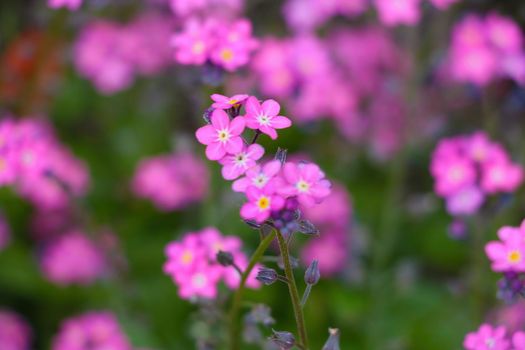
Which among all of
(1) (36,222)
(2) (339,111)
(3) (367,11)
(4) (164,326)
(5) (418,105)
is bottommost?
(4) (164,326)

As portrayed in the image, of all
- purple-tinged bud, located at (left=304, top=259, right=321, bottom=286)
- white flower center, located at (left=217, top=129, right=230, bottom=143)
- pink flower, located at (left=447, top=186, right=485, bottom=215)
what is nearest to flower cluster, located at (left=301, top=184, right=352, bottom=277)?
pink flower, located at (left=447, top=186, right=485, bottom=215)

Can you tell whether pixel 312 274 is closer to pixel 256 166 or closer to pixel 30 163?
pixel 256 166

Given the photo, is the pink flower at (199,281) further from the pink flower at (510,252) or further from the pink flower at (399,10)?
the pink flower at (399,10)

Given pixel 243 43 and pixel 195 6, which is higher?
pixel 195 6

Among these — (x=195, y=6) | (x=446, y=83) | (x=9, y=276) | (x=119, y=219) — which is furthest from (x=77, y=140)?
(x=446, y=83)

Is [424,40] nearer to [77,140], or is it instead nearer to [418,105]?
[418,105]

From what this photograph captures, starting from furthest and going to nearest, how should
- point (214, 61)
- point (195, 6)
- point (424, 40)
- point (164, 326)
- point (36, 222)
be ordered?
point (424, 40) < point (36, 222) < point (164, 326) < point (195, 6) < point (214, 61)

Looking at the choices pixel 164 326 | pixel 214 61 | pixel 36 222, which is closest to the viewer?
pixel 214 61
